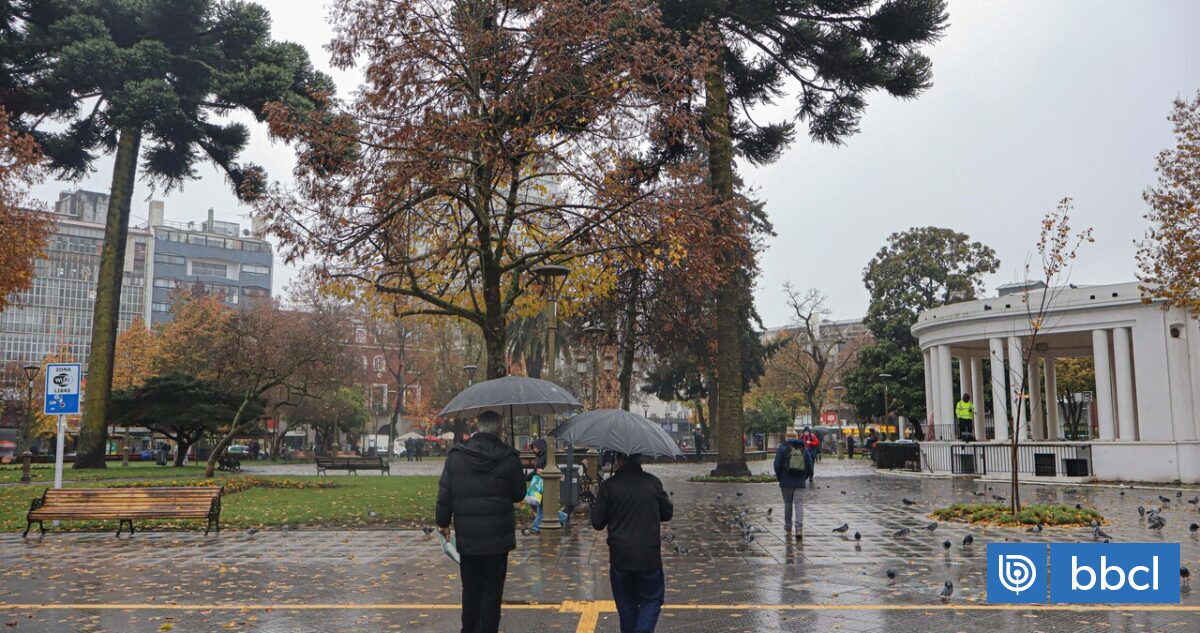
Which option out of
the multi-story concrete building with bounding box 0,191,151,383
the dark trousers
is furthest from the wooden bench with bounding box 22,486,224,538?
the multi-story concrete building with bounding box 0,191,151,383

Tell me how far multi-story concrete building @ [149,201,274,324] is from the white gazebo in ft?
285

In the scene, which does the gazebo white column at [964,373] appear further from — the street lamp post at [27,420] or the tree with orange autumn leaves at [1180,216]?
the street lamp post at [27,420]

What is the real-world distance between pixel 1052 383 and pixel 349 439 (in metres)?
50.3

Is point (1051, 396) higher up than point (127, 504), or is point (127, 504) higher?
point (1051, 396)

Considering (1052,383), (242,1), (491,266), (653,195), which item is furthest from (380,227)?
(1052,383)

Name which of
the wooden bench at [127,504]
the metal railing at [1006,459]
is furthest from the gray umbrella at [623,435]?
the metal railing at [1006,459]

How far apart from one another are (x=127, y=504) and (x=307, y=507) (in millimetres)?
4821

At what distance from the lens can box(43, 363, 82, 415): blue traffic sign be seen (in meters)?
14.8

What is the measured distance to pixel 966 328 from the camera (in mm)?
29750

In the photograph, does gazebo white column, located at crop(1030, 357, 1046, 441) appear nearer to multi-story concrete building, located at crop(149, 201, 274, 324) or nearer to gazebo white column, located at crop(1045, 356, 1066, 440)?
gazebo white column, located at crop(1045, 356, 1066, 440)

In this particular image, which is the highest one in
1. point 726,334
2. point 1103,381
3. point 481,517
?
point 726,334

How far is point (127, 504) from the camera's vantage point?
43.7 ft

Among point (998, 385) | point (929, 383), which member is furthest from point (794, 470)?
point (929, 383)

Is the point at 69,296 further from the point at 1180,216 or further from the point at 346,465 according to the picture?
the point at 1180,216
